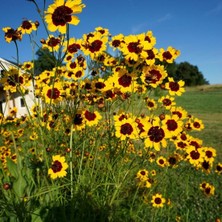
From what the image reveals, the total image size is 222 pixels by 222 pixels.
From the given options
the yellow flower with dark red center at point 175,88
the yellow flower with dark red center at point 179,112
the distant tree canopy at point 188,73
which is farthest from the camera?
the distant tree canopy at point 188,73

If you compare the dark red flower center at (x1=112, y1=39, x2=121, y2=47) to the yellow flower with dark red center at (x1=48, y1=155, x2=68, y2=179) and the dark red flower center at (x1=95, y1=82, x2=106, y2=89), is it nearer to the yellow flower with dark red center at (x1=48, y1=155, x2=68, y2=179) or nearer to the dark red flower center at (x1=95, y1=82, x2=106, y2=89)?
the dark red flower center at (x1=95, y1=82, x2=106, y2=89)

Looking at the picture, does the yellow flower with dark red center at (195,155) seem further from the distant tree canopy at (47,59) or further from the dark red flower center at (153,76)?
the distant tree canopy at (47,59)

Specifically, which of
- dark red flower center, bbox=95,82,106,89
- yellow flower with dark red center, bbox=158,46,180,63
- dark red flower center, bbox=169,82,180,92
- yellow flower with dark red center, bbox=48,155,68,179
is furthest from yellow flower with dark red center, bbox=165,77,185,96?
yellow flower with dark red center, bbox=48,155,68,179

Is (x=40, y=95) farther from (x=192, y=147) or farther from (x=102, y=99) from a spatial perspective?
(x=192, y=147)

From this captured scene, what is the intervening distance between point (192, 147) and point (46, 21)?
192cm

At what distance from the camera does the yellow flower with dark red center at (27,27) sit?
93.2 inches

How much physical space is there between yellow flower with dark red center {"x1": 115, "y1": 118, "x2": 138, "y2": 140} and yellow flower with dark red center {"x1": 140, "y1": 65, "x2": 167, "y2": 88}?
1.11 feet

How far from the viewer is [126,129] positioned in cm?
219

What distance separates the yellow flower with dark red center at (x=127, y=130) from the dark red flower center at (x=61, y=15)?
3.04 ft

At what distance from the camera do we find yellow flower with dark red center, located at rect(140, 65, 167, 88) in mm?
2168

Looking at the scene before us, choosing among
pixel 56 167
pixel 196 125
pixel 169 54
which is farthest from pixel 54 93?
pixel 196 125

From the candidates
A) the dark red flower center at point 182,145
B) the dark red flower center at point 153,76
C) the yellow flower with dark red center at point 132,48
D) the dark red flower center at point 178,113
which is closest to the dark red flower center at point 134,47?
the yellow flower with dark red center at point 132,48

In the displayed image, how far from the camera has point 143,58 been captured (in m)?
2.13

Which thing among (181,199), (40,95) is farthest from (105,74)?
(181,199)
